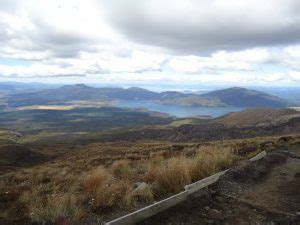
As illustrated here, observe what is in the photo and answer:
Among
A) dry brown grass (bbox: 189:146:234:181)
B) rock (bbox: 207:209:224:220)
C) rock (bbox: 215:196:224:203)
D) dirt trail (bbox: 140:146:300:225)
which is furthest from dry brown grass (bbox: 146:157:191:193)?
rock (bbox: 207:209:224:220)

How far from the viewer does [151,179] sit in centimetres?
1010

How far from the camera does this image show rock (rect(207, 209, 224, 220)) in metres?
7.35

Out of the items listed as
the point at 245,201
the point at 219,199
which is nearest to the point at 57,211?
the point at 219,199

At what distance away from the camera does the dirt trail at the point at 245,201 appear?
7.25 metres

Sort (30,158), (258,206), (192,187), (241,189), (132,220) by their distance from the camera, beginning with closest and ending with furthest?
(132,220)
(258,206)
(192,187)
(241,189)
(30,158)

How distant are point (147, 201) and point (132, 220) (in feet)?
5.39

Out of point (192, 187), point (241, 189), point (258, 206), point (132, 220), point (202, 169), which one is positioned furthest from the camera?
point (202, 169)

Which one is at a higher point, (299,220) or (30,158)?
(299,220)

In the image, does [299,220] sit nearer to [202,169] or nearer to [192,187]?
[192,187]

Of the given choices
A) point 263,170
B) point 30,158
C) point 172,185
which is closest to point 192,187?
point 172,185

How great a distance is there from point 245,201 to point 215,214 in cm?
144

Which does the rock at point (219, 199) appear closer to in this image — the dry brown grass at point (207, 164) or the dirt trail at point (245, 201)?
the dirt trail at point (245, 201)

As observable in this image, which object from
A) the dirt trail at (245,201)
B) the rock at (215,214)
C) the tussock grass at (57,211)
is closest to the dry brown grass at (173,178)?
the dirt trail at (245,201)

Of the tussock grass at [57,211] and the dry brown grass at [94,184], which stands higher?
the tussock grass at [57,211]
